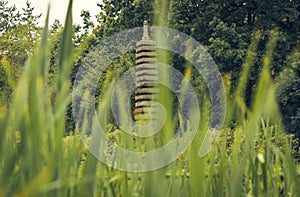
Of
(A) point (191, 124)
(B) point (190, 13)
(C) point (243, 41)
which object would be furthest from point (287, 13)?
(A) point (191, 124)

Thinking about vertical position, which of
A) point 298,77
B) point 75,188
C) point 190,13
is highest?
point 190,13

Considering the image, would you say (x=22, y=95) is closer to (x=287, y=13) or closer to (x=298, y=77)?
(x=298, y=77)

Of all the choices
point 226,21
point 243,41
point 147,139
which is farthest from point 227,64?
point 147,139

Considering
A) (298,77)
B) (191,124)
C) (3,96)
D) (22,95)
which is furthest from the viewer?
(298,77)

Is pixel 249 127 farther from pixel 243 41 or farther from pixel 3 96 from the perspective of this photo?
pixel 243 41

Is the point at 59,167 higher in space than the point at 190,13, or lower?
lower

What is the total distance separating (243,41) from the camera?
65.3ft

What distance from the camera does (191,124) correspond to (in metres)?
0.85

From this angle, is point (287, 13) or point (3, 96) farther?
point (287, 13)

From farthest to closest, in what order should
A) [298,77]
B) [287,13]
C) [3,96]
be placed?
[287,13]
[298,77]
[3,96]

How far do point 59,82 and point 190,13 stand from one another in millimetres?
21005

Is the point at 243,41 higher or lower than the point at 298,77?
higher

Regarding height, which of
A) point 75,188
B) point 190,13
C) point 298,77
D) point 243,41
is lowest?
point 75,188

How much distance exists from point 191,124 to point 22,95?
29cm
